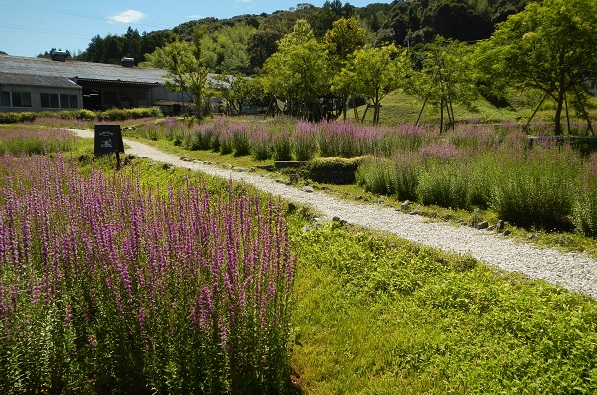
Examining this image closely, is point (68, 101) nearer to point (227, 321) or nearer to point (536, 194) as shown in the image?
point (536, 194)

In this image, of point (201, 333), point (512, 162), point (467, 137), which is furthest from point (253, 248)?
point (467, 137)

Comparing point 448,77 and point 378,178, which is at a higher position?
point 448,77

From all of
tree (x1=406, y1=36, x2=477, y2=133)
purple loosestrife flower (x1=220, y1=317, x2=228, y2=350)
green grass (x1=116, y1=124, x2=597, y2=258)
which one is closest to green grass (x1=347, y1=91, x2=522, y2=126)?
tree (x1=406, y1=36, x2=477, y2=133)

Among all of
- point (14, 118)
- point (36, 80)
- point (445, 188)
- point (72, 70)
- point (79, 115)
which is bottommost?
point (445, 188)

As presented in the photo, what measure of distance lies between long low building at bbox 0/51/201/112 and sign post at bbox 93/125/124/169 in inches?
1198

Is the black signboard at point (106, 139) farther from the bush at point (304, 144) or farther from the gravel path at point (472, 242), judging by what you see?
the gravel path at point (472, 242)

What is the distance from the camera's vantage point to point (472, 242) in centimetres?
699

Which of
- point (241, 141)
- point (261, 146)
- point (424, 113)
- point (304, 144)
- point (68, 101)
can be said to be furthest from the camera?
point (68, 101)

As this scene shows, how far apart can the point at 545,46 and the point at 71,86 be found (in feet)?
131

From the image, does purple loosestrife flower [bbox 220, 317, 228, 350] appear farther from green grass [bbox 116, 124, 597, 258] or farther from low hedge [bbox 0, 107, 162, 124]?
low hedge [bbox 0, 107, 162, 124]

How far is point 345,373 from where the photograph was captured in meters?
3.84

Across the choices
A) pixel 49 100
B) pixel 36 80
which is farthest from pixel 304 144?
pixel 36 80

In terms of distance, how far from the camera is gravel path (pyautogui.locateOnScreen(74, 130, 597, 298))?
5.54 m

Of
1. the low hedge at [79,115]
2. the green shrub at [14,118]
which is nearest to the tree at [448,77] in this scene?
the low hedge at [79,115]
